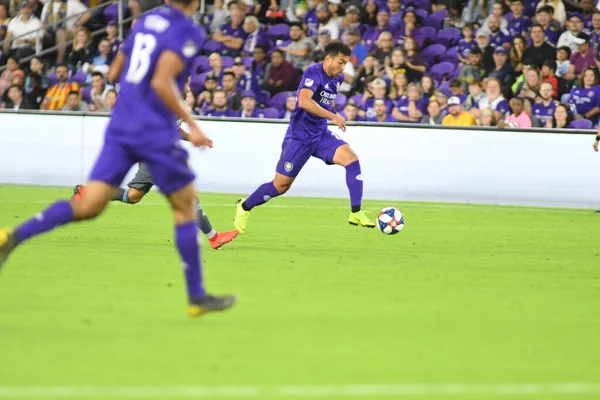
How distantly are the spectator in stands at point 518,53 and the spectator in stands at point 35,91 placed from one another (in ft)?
31.4

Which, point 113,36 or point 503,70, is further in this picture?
point 113,36

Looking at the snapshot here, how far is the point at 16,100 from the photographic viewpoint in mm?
24547

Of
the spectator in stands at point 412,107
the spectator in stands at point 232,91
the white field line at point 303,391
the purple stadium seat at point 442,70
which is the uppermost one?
the white field line at point 303,391

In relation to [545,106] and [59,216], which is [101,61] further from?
[59,216]

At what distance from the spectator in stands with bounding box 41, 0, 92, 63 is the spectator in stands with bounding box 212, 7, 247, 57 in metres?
3.70

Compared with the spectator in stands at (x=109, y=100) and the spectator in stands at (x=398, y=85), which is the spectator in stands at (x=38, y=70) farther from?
the spectator in stands at (x=398, y=85)

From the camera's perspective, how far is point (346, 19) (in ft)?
77.7

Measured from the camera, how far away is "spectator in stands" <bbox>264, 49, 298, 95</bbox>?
23156 mm

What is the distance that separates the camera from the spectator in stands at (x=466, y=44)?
22125mm

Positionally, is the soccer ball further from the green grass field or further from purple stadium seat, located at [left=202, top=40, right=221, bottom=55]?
purple stadium seat, located at [left=202, top=40, right=221, bottom=55]

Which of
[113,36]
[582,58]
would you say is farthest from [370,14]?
[113,36]

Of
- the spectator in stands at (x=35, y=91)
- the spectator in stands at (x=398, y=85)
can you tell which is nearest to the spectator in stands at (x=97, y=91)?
the spectator in stands at (x=35, y=91)

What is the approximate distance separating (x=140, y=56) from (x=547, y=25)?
1546cm

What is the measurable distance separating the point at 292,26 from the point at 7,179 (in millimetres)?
6231
